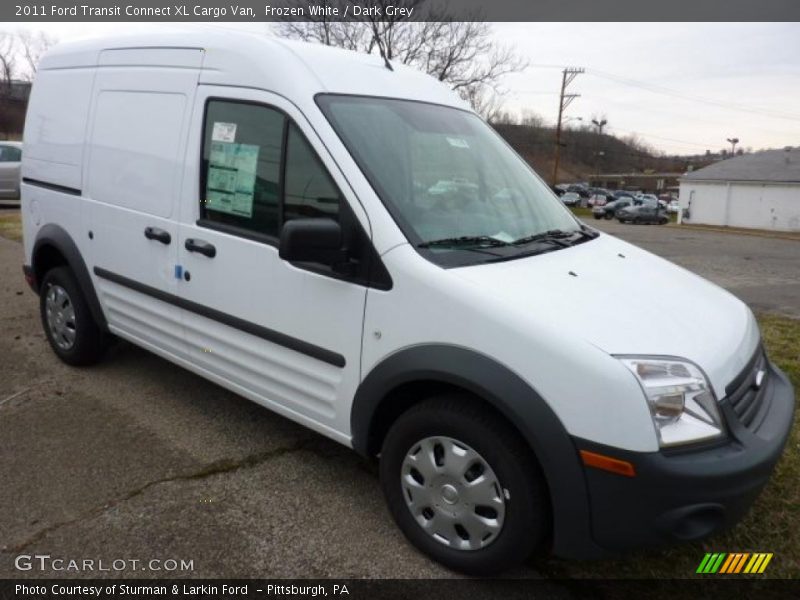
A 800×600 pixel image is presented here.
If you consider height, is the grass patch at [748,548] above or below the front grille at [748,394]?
below

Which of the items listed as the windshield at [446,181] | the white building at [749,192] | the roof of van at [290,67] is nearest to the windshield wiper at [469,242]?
the windshield at [446,181]

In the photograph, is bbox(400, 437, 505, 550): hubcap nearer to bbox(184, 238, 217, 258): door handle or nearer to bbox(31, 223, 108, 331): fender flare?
bbox(184, 238, 217, 258): door handle

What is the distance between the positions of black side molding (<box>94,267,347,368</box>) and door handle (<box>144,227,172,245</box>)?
0.29 m

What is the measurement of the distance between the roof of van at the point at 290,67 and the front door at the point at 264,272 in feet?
0.31

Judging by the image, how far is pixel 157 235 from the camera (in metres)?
3.47

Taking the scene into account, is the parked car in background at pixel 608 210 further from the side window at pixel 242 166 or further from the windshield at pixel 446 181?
the side window at pixel 242 166

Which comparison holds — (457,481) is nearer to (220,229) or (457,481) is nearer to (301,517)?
(301,517)

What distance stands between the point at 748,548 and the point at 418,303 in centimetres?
180

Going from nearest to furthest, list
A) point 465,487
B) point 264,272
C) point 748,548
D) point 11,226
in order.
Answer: point 465,487 < point 748,548 < point 264,272 < point 11,226

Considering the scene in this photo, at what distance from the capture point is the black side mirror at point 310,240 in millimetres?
2459

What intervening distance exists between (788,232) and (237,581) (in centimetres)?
3815

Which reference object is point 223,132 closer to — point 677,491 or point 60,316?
point 60,316

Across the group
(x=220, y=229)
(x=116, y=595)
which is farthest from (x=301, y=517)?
(x=220, y=229)

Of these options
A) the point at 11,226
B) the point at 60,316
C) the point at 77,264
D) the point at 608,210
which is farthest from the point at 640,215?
the point at 77,264
